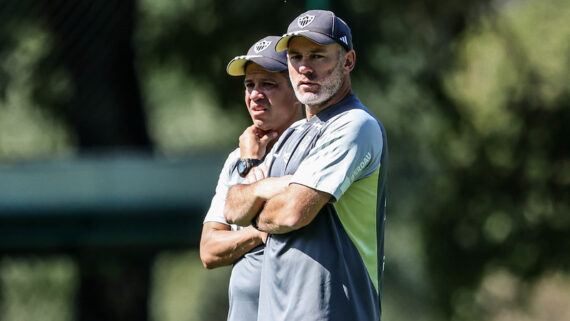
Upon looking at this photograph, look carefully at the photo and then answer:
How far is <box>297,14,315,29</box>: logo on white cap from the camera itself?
3.10 m

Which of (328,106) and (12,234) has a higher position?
(328,106)

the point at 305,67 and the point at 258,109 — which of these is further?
the point at 258,109

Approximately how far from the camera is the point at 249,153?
340 cm

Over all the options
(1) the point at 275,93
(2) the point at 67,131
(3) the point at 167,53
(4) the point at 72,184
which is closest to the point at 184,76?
(3) the point at 167,53

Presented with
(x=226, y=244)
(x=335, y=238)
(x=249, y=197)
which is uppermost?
(x=249, y=197)

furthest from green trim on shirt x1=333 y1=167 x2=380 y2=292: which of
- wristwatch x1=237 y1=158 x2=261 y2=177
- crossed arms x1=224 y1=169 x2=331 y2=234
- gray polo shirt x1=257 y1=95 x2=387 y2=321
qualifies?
wristwatch x1=237 y1=158 x2=261 y2=177

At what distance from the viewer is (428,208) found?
30.5ft

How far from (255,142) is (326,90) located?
0.49m

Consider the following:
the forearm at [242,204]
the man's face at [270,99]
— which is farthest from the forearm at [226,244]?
the man's face at [270,99]

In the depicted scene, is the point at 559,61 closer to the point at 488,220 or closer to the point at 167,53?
the point at 488,220

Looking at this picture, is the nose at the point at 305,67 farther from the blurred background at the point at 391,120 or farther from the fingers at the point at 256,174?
the blurred background at the point at 391,120

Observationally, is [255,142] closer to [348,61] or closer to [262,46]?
[262,46]

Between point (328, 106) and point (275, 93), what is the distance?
0.45 meters

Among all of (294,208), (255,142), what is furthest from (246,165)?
(294,208)
